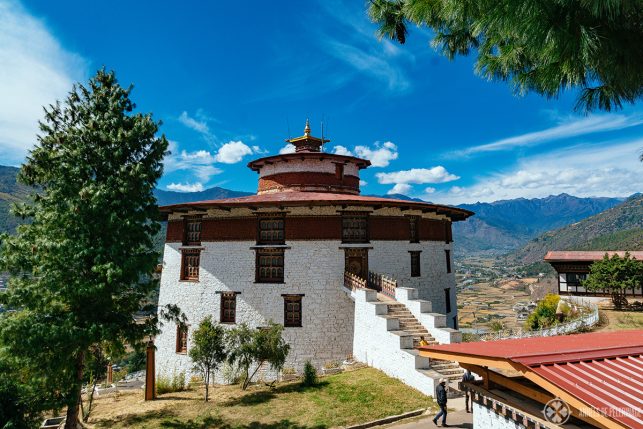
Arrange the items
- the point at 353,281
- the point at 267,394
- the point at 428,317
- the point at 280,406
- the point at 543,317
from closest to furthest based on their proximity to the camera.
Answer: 1. the point at 280,406
2. the point at 267,394
3. the point at 428,317
4. the point at 353,281
5. the point at 543,317

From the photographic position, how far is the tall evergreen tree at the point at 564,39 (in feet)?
22.3

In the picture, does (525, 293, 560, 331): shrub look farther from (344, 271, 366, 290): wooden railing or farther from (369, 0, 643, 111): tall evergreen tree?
(369, 0, 643, 111): tall evergreen tree

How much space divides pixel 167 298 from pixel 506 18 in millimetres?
23458

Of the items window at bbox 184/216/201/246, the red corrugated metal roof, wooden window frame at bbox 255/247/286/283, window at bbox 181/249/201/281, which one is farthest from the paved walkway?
window at bbox 184/216/201/246

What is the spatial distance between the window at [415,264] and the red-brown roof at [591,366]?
17.4 m

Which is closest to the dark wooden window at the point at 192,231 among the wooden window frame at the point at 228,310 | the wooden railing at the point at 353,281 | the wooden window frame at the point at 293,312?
the wooden window frame at the point at 228,310

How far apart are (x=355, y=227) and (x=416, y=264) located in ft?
15.9

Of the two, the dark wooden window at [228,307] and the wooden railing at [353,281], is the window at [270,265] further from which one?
the wooden railing at [353,281]

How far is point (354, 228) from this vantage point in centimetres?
2244

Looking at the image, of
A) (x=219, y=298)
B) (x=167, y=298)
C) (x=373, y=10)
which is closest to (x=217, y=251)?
(x=219, y=298)

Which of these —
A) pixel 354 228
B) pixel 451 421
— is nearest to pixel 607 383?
pixel 451 421

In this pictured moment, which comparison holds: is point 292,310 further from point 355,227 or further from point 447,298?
point 447,298

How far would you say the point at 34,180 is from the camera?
1262cm

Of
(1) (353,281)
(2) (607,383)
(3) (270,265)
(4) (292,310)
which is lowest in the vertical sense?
(4) (292,310)
